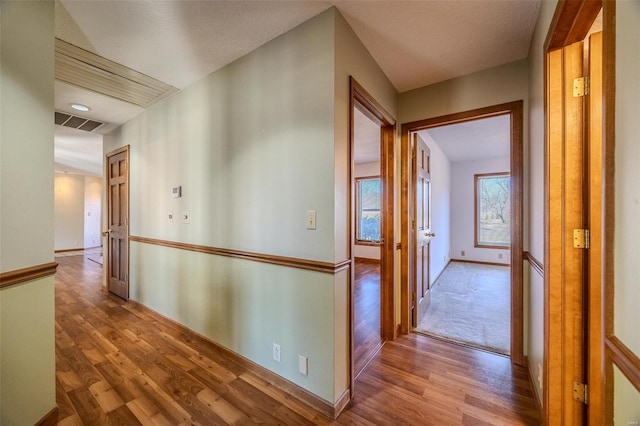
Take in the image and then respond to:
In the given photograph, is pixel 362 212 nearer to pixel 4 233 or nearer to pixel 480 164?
pixel 480 164

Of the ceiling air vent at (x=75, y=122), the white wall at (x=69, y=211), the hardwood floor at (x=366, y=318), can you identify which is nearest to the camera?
the hardwood floor at (x=366, y=318)

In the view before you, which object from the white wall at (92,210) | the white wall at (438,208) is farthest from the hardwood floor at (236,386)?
the white wall at (92,210)

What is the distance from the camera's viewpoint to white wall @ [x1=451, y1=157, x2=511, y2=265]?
5.98 m

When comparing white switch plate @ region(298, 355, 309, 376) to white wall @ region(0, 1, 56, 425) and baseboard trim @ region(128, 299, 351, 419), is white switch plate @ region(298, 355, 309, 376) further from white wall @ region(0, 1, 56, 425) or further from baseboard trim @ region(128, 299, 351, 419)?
white wall @ region(0, 1, 56, 425)

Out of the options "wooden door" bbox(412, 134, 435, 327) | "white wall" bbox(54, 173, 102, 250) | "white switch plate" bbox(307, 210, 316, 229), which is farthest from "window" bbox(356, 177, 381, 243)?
"white wall" bbox(54, 173, 102, 250)

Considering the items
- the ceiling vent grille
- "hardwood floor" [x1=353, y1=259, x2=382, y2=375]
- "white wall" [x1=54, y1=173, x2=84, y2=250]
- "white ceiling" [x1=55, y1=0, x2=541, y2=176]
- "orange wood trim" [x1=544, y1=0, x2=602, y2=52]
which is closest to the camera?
"orange wood trim" [x1=544, y1=0, x2=602, y2=52]

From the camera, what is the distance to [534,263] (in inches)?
67.1

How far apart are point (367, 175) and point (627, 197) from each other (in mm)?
5859

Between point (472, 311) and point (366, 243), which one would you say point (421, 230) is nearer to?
point (472, 311)

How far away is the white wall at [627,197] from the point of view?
0.58 m

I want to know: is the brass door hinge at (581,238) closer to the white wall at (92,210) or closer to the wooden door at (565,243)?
the wooden door at (565,243)

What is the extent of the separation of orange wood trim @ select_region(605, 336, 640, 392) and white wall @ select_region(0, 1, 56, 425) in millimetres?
2352

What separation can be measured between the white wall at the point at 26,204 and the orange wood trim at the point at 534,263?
9.33ft

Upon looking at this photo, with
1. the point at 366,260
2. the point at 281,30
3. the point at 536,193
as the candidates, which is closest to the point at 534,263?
the point at 536,193
